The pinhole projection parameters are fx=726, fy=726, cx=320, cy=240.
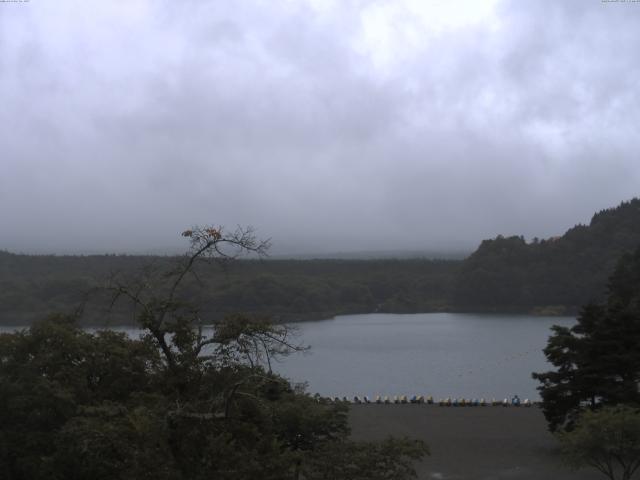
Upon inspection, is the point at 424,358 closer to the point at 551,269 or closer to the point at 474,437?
the point at 474,437

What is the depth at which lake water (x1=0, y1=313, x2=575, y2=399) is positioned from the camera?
26.6 metres

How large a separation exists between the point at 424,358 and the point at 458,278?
29632mm

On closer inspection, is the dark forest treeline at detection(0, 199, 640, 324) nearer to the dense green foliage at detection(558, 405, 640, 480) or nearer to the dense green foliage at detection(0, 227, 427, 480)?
the dense green foliage at detection(558, 405, 640, 480)

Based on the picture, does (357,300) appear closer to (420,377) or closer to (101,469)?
(420,377)

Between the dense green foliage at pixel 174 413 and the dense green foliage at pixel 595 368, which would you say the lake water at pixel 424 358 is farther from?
the dense green foliage at pixel 174 413

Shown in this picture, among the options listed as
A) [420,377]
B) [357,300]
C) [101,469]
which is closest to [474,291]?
[357,300]

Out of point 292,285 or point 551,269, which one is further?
point 551,269

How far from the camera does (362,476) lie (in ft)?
20.3

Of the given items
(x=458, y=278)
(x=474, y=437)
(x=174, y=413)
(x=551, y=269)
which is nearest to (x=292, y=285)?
(x=458, y=278)

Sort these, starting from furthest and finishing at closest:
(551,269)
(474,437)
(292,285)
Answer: (551,269), (292,285), (474,437)

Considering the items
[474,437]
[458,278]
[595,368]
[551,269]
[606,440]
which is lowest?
[474,437]

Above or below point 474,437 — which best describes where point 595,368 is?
above

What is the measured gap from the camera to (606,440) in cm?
1110

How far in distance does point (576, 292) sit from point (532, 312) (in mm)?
3996
